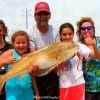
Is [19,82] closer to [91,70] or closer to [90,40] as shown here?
[91,70]

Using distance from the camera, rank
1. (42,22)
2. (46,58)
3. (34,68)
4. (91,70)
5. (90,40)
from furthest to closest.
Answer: (42,22) → (91,70) → (90,40) → (34,68) → (46,58)

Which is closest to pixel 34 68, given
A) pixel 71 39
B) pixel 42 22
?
pixel 71 39

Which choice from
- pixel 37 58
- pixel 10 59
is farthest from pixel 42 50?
pixel 10 59

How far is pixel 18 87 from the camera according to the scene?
266 inches

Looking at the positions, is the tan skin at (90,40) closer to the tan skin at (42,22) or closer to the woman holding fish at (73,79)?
the woman holding fish at (73,79)

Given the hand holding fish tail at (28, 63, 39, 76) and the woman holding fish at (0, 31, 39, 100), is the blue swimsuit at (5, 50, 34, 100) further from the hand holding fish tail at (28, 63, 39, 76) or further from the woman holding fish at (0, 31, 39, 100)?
the hand holding fish tail at (28, 63, 39, 76)

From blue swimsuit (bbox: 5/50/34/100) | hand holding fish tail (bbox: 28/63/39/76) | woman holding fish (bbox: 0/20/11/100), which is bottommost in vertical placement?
blue swimsuit (bbox: 5/50/34/100)

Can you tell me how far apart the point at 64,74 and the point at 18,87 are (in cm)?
87

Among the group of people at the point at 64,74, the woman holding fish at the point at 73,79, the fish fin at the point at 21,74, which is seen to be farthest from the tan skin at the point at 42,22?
the fish fin at the point at 21,74

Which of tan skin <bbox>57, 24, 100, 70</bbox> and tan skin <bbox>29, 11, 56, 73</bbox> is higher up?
tan skin <bbox>29, 11, 56, 73</bbox>

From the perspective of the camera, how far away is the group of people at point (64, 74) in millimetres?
6688

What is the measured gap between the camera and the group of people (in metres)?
6.69

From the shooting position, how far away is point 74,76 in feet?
22.0

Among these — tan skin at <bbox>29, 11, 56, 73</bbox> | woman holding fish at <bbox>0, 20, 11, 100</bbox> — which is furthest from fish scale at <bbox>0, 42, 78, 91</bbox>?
tan skin at <bbox>29, 11, 56, 73</bbox>
